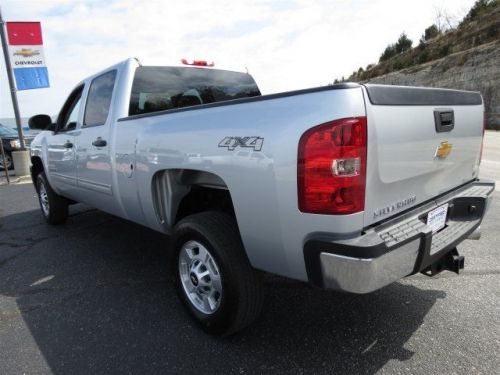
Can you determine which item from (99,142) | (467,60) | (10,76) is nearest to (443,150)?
(99,142)

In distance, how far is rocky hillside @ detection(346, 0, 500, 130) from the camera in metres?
21.6

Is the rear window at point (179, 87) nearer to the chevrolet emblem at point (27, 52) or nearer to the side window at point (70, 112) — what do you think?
the side window at point (70, 112)

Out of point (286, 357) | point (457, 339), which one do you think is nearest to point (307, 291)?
point (286, 357)

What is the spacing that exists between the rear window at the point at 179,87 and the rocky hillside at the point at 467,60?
20.9 metres

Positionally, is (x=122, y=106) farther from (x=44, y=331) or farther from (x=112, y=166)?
(x=44, y=331)

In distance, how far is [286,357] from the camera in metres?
2.34

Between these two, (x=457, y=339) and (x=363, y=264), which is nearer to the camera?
(x=363, y=264)

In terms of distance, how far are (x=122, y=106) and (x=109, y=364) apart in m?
2.07

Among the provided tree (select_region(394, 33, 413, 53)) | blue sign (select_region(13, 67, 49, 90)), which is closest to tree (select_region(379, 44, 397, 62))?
→ tree (select_region(394, 33, 413, 53))

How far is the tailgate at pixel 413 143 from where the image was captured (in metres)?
1.88

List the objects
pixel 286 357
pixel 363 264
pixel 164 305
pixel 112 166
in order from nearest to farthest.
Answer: pixel 363 264 < pixel 286 357 < pixel 164 305 < pixel 112 166

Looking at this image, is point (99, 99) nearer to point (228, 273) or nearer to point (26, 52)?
point (228, 273)

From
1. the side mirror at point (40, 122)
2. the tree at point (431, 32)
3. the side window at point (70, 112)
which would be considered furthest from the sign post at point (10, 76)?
the tree at point (431, 32)

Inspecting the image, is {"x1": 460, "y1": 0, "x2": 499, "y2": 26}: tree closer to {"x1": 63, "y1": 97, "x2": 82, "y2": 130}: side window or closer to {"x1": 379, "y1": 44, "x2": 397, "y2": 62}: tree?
{"x1": 379, "y1": 44, "x2": 397, "y2": 62}: tree
